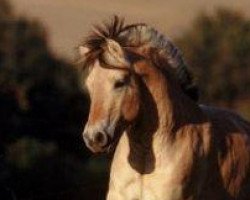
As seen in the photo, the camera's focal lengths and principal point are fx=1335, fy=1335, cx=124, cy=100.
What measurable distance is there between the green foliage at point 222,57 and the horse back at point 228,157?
79.2 ft

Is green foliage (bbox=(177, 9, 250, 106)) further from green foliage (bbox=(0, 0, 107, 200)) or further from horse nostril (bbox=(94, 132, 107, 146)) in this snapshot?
horse nostril (bbox=(94, 132, 107, 146))

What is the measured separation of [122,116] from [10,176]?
872cm

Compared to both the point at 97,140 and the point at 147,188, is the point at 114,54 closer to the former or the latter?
the point at 97,140

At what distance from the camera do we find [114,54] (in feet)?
26.0

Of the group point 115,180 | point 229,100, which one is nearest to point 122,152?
point 115,180

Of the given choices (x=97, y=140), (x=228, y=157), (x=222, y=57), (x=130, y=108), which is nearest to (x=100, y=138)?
(x=97, y=140)

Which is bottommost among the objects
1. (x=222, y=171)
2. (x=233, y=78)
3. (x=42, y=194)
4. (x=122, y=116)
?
(x=233, y=78)

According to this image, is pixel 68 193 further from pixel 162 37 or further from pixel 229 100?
pixel 229 100

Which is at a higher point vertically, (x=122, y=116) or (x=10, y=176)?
(x=122, y=116)

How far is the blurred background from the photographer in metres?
16.8

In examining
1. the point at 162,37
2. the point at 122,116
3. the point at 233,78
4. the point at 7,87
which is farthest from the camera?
the point at 233,78

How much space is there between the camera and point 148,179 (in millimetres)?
8156

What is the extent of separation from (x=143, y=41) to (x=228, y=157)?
990 mm

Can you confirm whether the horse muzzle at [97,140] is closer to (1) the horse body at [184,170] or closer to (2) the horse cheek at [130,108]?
(2) the horse cheek at [130,108]
